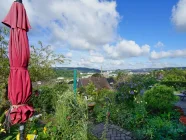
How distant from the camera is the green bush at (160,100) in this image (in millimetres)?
6410

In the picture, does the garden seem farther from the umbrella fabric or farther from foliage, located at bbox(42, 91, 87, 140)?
the umbrella fabric

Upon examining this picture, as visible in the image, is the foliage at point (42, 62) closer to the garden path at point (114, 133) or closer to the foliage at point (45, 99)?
the foliage at point (45, 99)

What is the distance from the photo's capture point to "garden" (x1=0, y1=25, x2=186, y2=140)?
390 centimetres

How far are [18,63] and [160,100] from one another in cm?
560

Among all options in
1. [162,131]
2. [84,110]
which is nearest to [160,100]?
[162,131]

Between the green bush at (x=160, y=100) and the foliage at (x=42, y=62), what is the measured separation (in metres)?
4.92

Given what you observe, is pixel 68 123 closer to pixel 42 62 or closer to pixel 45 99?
pixel 45 99

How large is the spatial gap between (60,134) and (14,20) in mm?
2672

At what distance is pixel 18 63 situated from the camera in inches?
87.7

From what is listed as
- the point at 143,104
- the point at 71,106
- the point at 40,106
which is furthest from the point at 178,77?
the point at 71,106

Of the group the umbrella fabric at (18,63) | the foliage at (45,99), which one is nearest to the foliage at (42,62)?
the foliage at (45,99)

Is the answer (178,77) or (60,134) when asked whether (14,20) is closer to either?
(60,134)

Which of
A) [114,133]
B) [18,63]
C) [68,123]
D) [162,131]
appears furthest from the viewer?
[114,133]

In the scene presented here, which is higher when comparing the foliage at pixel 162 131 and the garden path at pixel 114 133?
the foliage at pixel 162 131
